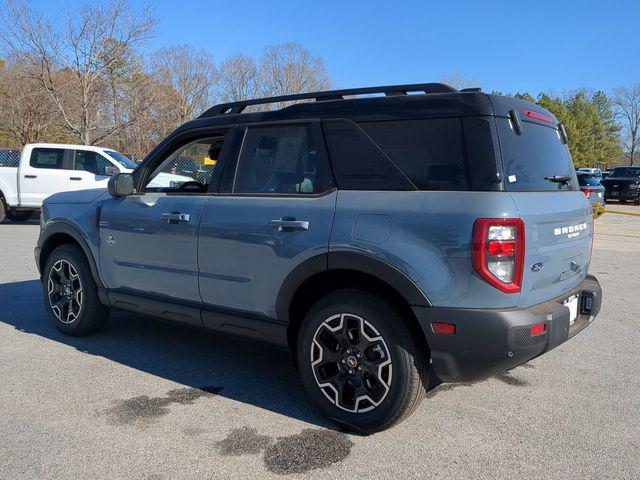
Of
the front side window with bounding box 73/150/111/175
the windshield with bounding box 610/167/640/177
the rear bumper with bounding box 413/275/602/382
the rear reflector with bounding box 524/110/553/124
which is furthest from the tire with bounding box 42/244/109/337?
the windshield with bounding box 610/167/640/177

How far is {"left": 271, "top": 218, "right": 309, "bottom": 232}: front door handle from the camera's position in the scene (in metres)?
3.46

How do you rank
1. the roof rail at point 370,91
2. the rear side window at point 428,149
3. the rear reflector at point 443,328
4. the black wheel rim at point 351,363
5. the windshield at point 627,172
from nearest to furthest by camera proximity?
the rear reflector at point 443,328, the rear side window at point 428,149, the black wheel rim at point 351,363, the roof rail at point 370,91, the windshield at point 627,172

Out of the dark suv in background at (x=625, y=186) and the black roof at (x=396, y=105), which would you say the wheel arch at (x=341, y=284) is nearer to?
the black roof at (x=396, y=105)

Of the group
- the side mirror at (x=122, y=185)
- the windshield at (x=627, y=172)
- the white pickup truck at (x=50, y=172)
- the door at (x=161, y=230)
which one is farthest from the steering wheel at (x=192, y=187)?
the windshield at (x=627, y=172)

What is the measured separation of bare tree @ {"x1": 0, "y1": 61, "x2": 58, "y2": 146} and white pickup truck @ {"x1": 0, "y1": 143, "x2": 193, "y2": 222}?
13.1 metres

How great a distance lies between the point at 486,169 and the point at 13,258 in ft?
28.4

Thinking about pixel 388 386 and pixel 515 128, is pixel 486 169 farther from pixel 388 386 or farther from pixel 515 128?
pixel 388 386

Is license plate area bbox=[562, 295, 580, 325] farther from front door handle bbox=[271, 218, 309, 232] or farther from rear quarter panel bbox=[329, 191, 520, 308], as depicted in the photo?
front door handle bbox=[271, 218, 309, 232]

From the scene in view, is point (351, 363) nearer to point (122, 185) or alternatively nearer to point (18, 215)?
point (122, 185)

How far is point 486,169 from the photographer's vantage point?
3.01 meters

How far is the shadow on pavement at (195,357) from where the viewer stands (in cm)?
390

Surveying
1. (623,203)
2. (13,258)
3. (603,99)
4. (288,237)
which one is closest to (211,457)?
(288,237)

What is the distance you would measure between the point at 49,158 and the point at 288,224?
41.3 feet

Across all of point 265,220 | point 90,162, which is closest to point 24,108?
point 90,162
